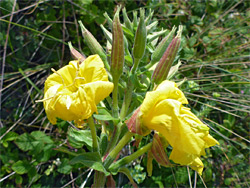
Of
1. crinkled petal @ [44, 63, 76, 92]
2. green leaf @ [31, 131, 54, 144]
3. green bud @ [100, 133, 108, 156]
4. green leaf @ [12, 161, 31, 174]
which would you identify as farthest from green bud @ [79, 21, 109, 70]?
green leaf @ [12, 161, 31, 174]

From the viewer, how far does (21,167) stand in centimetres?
192

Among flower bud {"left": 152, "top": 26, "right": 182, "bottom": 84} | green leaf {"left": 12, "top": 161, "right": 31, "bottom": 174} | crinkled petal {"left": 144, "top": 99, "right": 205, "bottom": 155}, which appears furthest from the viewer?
green leaf {"left": 12, "top": 161, "right": 31, "bottom": 174}

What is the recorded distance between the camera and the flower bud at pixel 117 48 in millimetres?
1125

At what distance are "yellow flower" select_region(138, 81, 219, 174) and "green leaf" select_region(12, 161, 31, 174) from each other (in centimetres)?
135

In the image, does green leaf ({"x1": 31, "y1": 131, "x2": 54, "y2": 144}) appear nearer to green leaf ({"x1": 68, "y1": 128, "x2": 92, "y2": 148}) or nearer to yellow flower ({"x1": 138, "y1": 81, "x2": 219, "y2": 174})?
green leaf ({"x1": 68, "y1": 128, "x2": 92, "y2": 148})

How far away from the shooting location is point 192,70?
89.3 inches

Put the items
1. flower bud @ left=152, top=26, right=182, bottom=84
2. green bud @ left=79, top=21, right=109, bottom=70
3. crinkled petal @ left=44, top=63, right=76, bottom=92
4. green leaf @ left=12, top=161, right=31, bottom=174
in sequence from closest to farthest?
crinkled petal @ left=44, top=63, right=76, bottom=92, flower bud @ left=152, top=26, right=182, bottom=84, green bud @ left=79, top=21, right=109, bottom=70, green leaf @ left=12, top=161, right=31, bottom=174

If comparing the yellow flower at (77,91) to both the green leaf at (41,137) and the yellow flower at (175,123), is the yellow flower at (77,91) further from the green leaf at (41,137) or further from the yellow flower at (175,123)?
the green leaf at (41,137)

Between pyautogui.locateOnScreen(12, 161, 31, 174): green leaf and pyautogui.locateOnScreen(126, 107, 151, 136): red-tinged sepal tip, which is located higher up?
pyautogui.locateOnScreen(126, 107, 151, 136): red-tinged sepal tip

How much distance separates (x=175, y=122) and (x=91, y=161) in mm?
475

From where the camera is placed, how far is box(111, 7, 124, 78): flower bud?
1125mm

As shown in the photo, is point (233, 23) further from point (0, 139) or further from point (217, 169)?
point (0, 139)

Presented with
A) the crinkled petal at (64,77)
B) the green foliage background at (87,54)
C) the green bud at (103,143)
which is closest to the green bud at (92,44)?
the crinkled petal at (64,77)

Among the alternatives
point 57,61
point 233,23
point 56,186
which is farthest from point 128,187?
point 233,23
